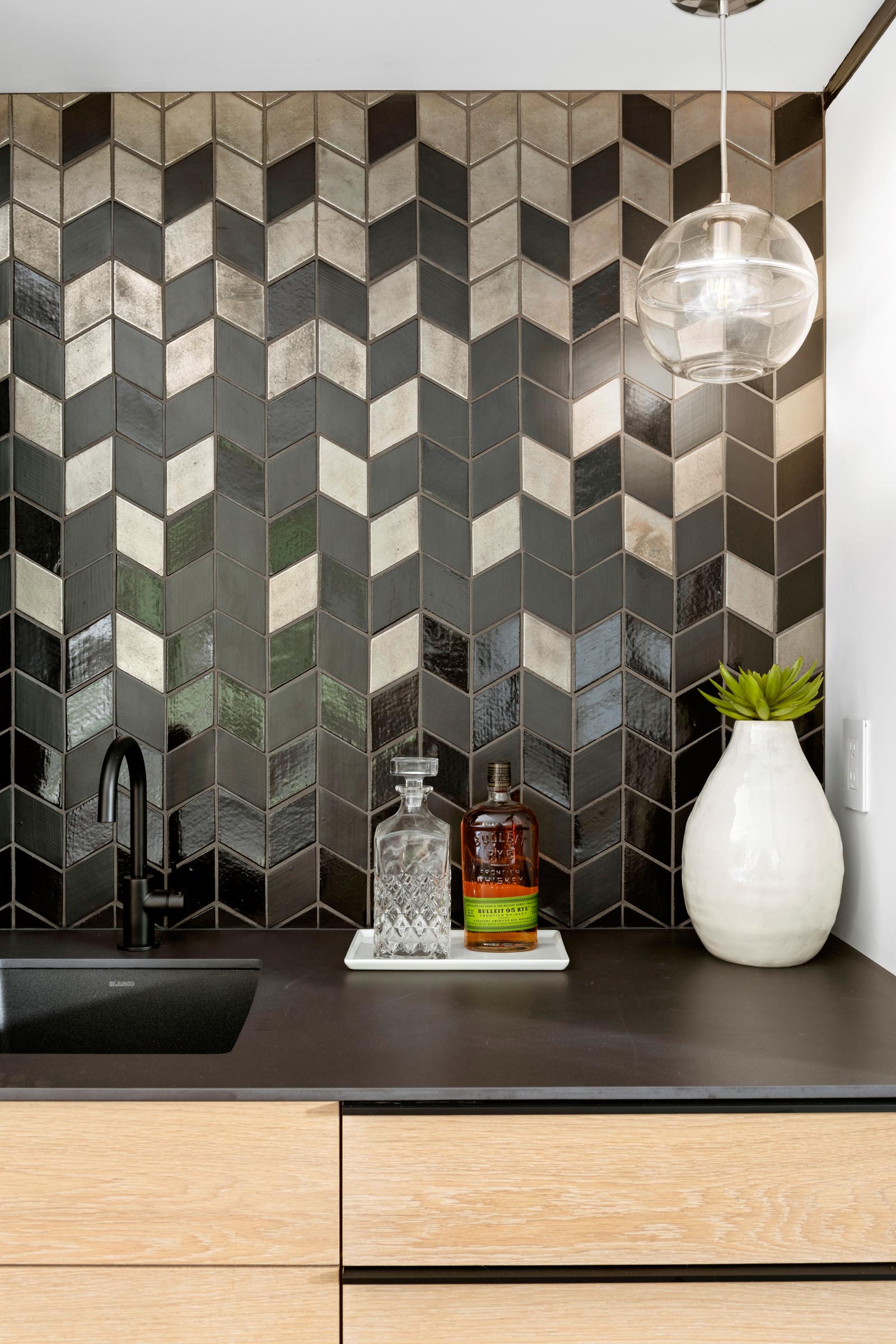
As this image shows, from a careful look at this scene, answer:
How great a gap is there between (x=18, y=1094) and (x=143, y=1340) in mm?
302

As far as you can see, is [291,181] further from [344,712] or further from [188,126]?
[344,712]

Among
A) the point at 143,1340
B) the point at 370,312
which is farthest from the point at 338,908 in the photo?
the point at 370,312

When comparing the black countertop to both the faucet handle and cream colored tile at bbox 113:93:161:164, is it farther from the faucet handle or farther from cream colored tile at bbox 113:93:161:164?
cream colored tile at bbox 113:93:161:164

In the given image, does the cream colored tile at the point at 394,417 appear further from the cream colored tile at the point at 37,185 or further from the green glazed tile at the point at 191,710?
the cream colored tile at the point at 37,185

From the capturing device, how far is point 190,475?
1778 millimetres

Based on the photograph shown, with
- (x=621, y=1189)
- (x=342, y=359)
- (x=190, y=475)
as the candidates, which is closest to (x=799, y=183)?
(x=342, y=359)

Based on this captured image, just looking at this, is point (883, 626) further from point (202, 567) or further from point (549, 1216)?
point (202, 567)

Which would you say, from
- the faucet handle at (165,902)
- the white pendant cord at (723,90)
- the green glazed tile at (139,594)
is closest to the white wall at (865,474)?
the white pendant cord at (723,90)

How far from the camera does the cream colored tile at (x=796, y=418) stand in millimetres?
1781

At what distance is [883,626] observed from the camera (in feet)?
5.05

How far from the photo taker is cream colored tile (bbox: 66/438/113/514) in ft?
5.83

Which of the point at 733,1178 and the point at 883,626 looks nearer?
the point at 733,1178

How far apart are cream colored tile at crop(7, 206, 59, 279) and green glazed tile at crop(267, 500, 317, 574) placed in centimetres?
61

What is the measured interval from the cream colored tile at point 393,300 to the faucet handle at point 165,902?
1.04 metres
